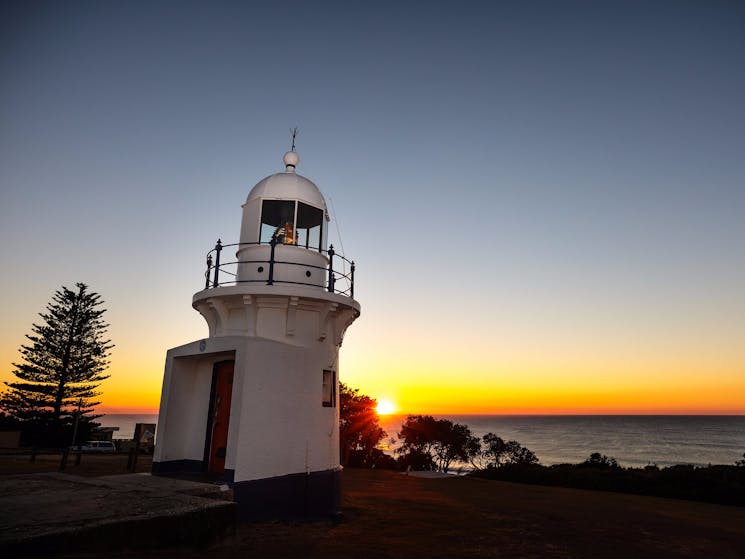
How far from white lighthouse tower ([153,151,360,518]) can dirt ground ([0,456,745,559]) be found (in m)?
0.86

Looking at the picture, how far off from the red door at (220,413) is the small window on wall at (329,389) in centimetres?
195

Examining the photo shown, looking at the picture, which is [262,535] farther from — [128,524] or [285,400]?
[128,524]

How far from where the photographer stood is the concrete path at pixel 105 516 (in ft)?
15.8

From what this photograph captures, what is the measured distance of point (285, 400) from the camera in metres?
9.41

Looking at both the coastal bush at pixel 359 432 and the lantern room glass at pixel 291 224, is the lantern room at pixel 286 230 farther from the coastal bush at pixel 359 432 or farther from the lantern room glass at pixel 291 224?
the coastal bush at pixel 359 432

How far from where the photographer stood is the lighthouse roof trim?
1095cm

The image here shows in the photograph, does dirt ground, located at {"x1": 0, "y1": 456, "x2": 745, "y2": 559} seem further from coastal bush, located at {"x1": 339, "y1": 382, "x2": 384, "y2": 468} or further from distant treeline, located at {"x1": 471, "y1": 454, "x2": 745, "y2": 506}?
coastal bush, located at {"x1": 339, "y1": 382, "x2": 384, "y2": 468}

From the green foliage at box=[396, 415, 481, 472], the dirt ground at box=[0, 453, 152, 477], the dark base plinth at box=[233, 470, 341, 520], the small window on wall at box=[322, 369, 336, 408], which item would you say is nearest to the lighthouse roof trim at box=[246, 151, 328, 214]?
the small window on wall at box=[322, 369, 336, 408]

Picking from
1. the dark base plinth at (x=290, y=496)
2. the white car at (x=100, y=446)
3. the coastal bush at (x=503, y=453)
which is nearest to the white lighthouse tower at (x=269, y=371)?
the dark base plinth at (x=290, y=496)

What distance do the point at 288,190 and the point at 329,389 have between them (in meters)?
4.53

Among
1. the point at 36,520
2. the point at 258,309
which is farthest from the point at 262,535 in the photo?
the point at 258,309

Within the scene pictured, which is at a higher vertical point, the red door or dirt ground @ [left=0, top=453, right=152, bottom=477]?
the red door

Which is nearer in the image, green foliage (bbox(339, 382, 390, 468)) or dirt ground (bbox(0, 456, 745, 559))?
dirt ground (bbox(0, 456, 745, 559))

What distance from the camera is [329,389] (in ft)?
34.6
